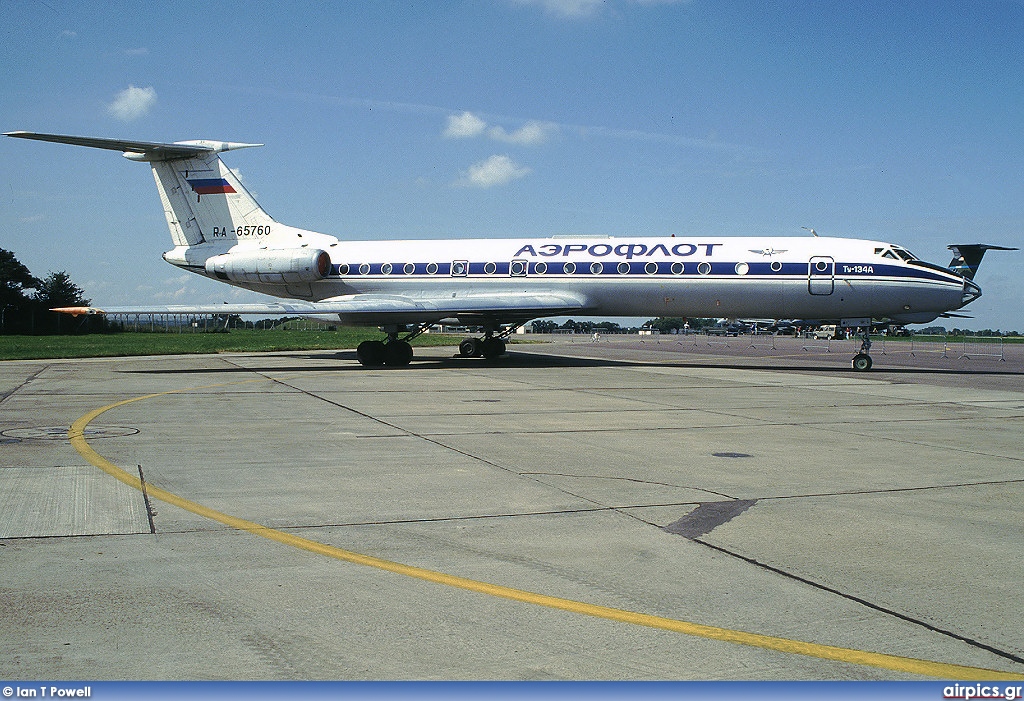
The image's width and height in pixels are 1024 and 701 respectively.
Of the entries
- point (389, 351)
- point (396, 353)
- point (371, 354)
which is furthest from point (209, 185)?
point (396, 353)

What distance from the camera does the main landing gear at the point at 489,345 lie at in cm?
2730

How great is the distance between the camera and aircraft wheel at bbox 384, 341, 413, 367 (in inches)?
989

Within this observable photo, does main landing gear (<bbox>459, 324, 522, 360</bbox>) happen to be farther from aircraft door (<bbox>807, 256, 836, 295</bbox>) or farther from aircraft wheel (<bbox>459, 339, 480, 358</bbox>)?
aircraft door (<bbox>807, 256, 836, 295</bbox>)

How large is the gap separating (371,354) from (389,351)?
0.60m

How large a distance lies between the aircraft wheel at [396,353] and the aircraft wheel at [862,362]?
12466 mm

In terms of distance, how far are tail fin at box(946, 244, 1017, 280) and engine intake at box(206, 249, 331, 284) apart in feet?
58.3

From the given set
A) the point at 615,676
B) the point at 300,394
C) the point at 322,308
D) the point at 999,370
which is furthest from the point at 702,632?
the point at 999,370

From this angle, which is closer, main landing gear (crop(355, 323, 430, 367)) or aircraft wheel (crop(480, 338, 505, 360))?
main landing gear (crop(355, 323, 430, 367))

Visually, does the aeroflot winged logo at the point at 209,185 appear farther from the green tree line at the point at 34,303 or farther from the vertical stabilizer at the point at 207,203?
the green tree line at the point at 34,303

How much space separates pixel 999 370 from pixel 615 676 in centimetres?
2780

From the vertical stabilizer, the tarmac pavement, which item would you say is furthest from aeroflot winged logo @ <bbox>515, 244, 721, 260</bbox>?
the tarmac pavement

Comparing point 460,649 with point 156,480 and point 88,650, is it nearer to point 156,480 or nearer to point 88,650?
point 88,650

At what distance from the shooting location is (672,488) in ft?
25.4

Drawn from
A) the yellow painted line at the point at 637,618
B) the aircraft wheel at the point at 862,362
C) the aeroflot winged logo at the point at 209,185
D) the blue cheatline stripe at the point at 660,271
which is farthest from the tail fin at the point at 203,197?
the yellow painted line at the point at 637,618
